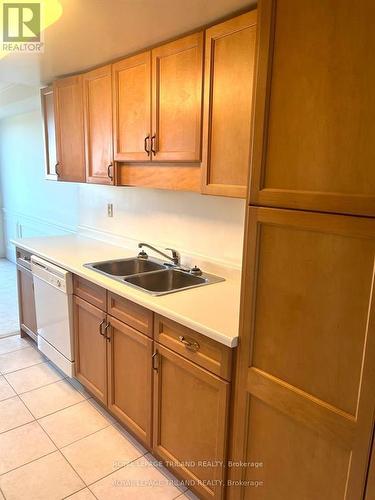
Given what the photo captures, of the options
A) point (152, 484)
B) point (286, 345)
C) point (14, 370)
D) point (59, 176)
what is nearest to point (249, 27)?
point (286, 345)

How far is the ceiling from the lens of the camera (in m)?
1.60

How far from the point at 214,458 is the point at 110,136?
1975mm

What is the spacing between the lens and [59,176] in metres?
3.02

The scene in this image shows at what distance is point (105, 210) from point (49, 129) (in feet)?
2.65

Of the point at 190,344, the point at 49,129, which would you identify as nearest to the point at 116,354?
the point at 190,344

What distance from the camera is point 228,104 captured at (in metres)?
1.71

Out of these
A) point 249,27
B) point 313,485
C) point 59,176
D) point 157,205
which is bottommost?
point 313,485

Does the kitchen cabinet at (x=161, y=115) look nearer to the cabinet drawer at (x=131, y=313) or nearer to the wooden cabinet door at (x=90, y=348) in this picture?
the cabinet drawer at (x=131, y=313)

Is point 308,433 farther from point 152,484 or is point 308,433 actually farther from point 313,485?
point 152,484

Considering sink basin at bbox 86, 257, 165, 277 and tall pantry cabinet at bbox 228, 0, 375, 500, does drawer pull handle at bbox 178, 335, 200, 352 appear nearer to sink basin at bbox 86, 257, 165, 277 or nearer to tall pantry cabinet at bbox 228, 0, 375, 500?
tall pantry cabinet at bbox 228, 0, 375, 500

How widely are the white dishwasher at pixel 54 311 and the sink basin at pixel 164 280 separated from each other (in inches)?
19.8

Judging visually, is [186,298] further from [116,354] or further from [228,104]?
[228,104]

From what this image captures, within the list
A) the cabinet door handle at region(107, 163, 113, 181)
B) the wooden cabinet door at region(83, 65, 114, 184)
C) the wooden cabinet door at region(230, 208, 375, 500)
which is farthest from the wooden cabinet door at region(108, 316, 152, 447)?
the wooden cabinet door at region(83, 65, 114, 184)

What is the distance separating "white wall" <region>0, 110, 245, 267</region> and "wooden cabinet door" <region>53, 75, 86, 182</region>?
36 cm
